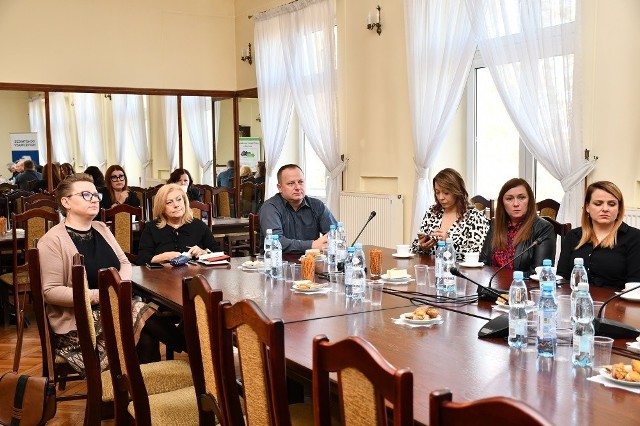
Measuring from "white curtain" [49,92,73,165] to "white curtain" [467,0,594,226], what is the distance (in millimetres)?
4781

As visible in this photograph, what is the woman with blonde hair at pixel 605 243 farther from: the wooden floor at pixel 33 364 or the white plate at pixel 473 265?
the wooden floor at pixel 33 364

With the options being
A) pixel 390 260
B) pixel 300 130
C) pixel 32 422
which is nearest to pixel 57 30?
pixel 300 130

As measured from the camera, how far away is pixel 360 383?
5.03ft

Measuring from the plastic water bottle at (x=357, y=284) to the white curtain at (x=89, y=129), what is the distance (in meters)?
5.84

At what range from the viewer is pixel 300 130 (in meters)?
8.77

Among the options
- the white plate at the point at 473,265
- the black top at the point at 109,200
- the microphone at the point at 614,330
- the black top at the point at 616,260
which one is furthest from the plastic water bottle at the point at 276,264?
the black top at the point at 109,200

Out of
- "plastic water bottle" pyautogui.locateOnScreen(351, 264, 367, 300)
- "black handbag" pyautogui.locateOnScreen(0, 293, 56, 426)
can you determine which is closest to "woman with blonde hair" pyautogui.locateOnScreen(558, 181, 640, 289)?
"plastic water bottle" pyautogui.locateOnScreen(351, 264, 367, 300)

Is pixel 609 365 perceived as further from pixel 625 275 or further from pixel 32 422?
pixel 32 422

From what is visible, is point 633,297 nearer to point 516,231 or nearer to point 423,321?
point 423,321

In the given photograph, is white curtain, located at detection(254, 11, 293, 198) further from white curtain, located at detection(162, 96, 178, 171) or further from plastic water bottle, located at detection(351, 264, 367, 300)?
plastic water bottle, located at detection(351, 264, 367, 300)

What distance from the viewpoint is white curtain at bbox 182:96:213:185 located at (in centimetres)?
902

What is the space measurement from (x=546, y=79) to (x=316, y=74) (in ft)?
9.98

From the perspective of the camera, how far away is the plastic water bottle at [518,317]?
2.30 meters

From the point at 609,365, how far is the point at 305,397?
1784mm
